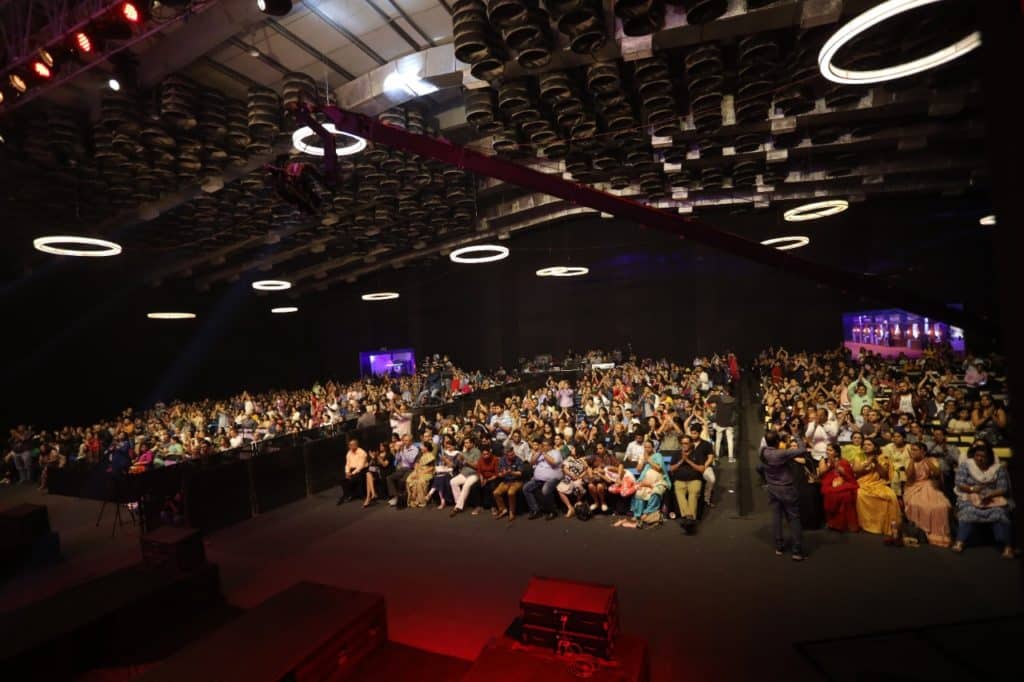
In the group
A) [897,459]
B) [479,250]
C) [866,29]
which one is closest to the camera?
[866,29]

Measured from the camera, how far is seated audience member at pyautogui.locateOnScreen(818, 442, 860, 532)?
5.83 metres

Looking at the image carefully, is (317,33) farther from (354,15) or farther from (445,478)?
(445,478)

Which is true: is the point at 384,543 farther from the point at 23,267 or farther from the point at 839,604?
the point at 23,267

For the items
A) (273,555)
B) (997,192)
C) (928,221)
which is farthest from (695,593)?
(928,221)

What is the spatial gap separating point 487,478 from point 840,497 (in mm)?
4540

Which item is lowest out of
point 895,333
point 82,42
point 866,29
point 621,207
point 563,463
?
point 563,463

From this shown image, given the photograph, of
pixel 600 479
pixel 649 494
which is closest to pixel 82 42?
pixel 600 479

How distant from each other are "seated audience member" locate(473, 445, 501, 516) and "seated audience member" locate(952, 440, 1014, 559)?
5389 millimetres

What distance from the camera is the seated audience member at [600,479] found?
7.01 metres

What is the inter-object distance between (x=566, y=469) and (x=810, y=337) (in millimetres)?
12945

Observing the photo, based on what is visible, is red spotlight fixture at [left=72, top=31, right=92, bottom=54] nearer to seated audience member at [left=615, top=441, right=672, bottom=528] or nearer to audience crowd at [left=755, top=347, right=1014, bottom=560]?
seated audience member at [left=615, top=441, right=672, bottom=528]

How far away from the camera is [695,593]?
4.76m

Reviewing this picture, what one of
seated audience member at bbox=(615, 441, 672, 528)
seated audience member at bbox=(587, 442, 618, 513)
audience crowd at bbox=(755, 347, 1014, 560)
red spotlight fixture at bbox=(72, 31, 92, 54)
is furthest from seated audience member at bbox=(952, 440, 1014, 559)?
red spotlight fixture at bbox=(72, 31, 92, 54)

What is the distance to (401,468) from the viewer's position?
28.0ft
